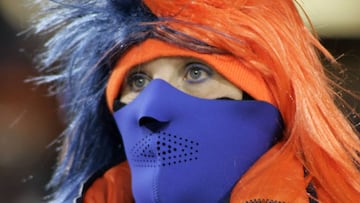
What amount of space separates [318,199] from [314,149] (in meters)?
0.08

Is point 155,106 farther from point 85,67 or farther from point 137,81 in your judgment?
point 85,67

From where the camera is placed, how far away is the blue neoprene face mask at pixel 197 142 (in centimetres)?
130

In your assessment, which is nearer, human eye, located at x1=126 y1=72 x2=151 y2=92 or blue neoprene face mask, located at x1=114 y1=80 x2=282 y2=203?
blue neoprene face mask, located at x1=114 y1=80 x2=282 y2=203

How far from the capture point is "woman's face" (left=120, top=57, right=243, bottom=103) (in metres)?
1.34

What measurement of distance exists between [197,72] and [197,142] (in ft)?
0.42

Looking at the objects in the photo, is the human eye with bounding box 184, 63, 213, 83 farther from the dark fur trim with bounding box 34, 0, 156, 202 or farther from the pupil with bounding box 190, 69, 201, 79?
the dark fur trim with bounding box 34, 0, 156, 202

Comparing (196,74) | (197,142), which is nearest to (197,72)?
(196,74)

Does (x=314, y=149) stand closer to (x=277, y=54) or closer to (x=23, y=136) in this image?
(x=277, y=54)

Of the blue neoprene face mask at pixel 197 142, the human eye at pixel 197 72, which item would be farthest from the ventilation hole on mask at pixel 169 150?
the human eye at pixel 197 72

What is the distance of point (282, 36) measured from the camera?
4.25 feet

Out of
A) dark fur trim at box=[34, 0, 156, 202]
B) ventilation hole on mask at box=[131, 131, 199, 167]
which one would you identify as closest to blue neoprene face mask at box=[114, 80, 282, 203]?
ventilation hole on mask at box=[131, 131, 199, 167]

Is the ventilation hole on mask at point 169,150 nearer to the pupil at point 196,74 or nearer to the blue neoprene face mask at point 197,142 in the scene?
the blue neoprene face mask at point 197,142

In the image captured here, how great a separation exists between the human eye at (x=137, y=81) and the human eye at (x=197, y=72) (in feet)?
0.28

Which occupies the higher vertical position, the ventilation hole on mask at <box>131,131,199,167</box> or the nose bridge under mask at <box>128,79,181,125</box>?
the nose bridge under mask at <box>128,79,181,125</box>
